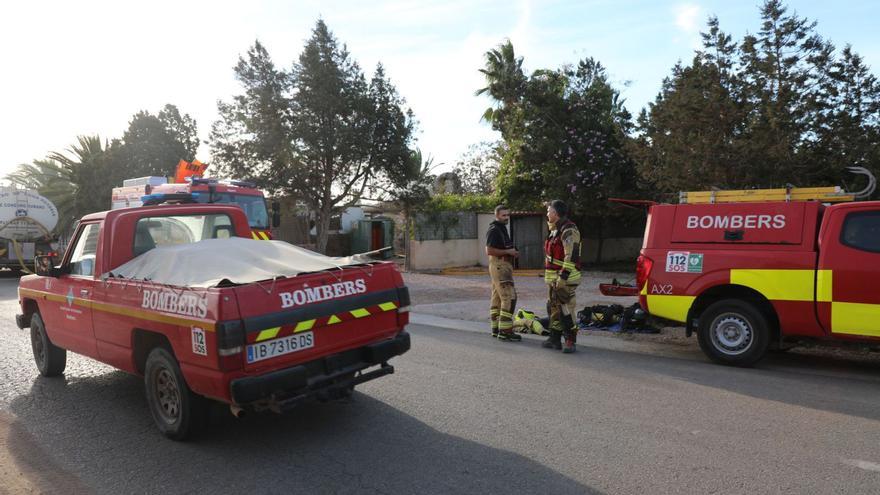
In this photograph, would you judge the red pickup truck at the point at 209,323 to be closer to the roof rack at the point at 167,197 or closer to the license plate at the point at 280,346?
the license plate at the point at 280,346

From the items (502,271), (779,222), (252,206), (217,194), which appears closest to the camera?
(779,222)

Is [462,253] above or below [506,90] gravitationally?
below

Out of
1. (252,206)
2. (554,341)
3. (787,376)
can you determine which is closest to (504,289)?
(554,341)

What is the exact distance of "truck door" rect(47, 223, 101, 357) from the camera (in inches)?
209

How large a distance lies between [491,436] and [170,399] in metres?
2.49

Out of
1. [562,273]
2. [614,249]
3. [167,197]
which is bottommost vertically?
[614,249]

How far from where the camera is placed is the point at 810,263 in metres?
6.28

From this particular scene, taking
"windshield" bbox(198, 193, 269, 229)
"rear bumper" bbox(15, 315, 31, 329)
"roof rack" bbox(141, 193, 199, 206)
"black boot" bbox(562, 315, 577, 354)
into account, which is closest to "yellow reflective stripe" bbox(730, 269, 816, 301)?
"black boot" bbox(562, 315, 577, 354)

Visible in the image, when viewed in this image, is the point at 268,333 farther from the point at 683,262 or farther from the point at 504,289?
the point at 683,262

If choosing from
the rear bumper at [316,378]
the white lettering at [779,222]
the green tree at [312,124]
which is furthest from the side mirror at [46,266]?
the green tree at [312,124]

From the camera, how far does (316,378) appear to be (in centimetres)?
437

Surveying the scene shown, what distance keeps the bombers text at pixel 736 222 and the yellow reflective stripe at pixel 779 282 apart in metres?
0.53

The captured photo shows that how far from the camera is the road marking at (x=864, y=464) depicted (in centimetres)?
382

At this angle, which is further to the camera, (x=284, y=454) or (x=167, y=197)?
(x=167, y=197)
